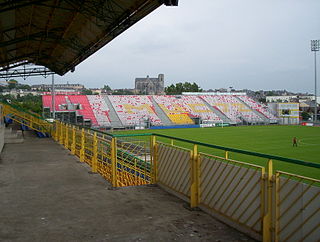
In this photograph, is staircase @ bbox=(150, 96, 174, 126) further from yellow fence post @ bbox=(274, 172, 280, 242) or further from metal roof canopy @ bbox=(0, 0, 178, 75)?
yellow fence post @ bbox=(274, 172, 280, 242)

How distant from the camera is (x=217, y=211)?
5.19 metres

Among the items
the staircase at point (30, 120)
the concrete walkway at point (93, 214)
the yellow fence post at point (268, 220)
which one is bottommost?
the concrete walkway at point (93, 214)

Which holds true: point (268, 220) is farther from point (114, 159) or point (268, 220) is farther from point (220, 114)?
point (220, 114)

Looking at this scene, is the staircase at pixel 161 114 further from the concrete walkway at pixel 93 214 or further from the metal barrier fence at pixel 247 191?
the metal barrier fence at pixel 247 191

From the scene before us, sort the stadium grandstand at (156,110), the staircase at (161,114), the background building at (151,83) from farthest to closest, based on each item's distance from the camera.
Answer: the background building at (151,83) → the staircase at (161,114) → the stadium grandstand at (156,110)

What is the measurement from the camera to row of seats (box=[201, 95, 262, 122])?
208 ft

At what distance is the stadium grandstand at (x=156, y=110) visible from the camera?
52375 mm

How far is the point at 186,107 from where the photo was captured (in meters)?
64.0

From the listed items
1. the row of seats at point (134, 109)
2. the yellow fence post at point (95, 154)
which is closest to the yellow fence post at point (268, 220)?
the yellow fence post at point (95, 154)

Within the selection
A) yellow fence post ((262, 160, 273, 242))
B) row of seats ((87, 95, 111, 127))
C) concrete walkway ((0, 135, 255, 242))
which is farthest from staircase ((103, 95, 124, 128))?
yellow fence post ((262, 160, 273, 242))

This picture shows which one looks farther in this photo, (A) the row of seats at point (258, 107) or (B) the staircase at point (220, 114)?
(A) the row of seats at point (258, 107)

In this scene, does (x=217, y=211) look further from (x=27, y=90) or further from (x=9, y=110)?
(x=27, y=90)

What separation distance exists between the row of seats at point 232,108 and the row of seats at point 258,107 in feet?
6.47

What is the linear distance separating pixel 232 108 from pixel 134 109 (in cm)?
2174
